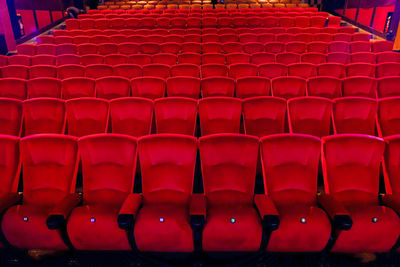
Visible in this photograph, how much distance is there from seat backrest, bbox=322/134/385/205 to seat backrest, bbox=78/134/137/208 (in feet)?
2.11

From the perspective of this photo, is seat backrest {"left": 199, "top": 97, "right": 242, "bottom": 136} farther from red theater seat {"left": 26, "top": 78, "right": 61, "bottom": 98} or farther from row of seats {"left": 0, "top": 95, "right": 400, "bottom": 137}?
red theater seat {"left": 26, "top": 78, "right": 61, "bottom": 98}

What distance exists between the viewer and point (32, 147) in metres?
0.93

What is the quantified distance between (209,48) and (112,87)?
1.19 m

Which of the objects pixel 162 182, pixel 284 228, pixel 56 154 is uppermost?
pixel 56 154

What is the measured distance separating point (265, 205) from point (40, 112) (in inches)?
42.2

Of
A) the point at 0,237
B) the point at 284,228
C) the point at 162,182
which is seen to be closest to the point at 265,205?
the point at 284,228

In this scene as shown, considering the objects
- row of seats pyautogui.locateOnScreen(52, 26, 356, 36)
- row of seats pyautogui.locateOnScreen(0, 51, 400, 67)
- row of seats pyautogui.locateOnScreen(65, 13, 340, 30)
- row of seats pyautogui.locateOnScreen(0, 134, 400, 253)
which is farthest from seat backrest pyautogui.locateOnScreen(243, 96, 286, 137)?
row of seats pyautogui.locateOnScreen(65, 13, 340, 30)

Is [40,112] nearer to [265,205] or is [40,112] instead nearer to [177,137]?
[177,137]

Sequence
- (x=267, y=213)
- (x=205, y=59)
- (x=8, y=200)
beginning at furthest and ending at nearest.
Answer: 1. (x=205, y=59)
2. (x=8, y=200)
3. (x=267, y=213)

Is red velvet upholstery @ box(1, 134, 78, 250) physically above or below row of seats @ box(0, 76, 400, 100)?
below

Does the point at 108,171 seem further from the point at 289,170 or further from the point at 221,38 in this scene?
the point at 221,38

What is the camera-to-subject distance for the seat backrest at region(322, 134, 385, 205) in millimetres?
914

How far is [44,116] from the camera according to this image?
129 centimetres

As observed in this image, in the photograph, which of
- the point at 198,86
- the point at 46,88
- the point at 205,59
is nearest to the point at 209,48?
the point at 205,59
